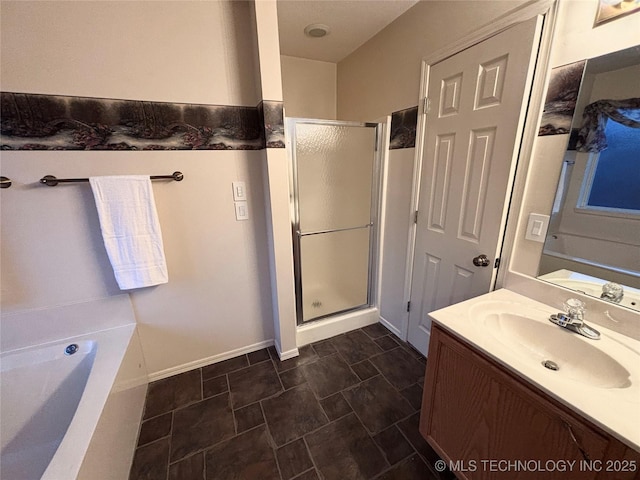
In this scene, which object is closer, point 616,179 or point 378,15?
point 616,179

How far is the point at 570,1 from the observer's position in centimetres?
104

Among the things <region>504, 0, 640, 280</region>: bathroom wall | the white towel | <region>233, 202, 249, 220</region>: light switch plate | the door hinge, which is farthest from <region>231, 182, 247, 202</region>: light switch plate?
<region>504, 0, 640, 280</region>: bathroom wall

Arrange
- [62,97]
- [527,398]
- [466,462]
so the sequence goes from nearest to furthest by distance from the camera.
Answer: [527,398], [466,462], [62,97]

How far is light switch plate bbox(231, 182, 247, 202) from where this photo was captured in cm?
175

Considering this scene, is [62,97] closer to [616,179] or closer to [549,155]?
[549,155]

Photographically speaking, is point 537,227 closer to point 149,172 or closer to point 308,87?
point 149,172

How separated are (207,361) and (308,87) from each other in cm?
263

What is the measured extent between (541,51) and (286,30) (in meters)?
1.68

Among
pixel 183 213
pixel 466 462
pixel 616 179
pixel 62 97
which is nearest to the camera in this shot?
pixel 616 179

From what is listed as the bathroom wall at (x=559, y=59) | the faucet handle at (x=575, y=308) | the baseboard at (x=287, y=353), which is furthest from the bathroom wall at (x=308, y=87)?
the faucet handle at (x=575, y=308)

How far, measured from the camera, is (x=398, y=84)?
188 centimetres

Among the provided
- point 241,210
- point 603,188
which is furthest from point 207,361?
point 603,188

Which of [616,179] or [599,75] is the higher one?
[599,75]

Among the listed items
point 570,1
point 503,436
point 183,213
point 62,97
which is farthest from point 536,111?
point 62,97
